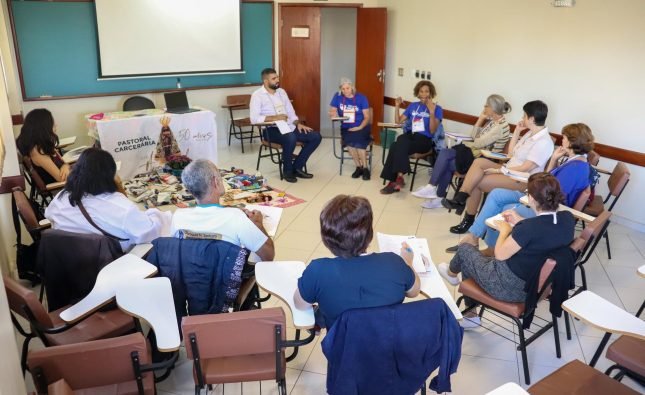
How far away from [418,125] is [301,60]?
2.73 meters

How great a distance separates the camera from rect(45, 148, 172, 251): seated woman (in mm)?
2562

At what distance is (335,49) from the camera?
8312 millimetres

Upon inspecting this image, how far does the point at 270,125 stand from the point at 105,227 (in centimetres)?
337

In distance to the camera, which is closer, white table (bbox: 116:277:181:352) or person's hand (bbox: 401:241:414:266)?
white table (bbox: 116:277:181:352)

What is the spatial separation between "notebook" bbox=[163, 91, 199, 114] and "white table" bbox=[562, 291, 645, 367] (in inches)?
193

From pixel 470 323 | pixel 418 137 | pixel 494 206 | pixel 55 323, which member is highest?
pixel 418 137

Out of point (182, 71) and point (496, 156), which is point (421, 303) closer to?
point (496, 156)

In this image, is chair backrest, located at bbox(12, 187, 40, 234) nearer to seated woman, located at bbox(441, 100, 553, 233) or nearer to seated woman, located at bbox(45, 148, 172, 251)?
seated woman, located at bbox(45, 148, 172, 251)

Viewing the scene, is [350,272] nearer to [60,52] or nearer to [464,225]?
[464,225]

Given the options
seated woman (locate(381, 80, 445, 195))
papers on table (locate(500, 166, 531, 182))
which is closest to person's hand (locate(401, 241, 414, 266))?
papers on table (locate(500, 166, 531, 182))

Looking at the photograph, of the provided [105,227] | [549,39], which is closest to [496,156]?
[549,39]

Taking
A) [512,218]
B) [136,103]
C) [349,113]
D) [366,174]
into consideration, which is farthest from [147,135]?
[512,218]

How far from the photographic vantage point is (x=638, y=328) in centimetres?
198

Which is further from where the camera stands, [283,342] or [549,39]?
[549,39]
